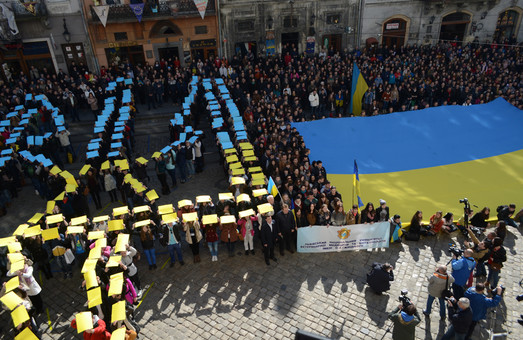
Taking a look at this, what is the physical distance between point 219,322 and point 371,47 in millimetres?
23728

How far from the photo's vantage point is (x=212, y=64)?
2361 cm

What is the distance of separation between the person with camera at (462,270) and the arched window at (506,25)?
86.6 ft

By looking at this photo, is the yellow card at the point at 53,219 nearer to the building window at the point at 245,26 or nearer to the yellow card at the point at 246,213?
the yellow card at the point at 246,213

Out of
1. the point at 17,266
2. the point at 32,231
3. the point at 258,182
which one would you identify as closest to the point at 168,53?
the point at 258,182

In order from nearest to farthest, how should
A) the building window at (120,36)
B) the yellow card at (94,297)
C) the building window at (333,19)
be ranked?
the yellow card at (94,297), the building window at (120,36), the building window at (333,19)

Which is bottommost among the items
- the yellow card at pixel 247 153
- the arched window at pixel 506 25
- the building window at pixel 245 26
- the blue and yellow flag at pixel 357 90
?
the yellow card at pixel 247 153

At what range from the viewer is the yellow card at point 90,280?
26.7 ft

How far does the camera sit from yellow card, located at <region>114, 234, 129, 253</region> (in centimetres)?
907

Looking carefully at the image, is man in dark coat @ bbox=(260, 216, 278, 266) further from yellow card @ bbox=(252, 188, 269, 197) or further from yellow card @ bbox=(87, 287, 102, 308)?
yellow card @ bbox=(87, 287, 102, 308)

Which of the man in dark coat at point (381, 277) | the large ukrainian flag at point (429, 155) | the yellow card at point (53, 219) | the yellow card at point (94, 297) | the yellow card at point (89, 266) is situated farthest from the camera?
the large ukrainian flag at point (429, 155)

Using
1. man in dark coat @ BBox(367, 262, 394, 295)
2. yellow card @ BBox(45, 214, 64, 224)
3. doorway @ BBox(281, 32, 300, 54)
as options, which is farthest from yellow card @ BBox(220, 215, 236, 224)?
doorway @ BBox(281, 32, 300, 54)

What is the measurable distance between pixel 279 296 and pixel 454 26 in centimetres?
2719

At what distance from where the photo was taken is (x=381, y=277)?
29.1 ft

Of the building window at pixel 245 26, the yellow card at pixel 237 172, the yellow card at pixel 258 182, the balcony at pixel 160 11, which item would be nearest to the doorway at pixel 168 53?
the balcony at pixel 160 11
